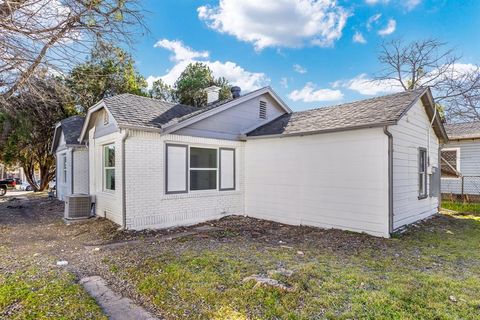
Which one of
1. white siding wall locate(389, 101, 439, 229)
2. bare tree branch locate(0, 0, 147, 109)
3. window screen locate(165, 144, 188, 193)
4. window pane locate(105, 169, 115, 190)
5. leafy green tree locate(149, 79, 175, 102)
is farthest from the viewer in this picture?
leafy green tree locate(149, 79, 175, 102)

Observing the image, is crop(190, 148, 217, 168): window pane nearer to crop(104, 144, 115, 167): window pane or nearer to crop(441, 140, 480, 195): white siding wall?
crop(104, 144, 115, 167): window pane

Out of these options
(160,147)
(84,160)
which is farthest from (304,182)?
(84,160)

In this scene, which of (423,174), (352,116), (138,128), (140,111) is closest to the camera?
(138,128)

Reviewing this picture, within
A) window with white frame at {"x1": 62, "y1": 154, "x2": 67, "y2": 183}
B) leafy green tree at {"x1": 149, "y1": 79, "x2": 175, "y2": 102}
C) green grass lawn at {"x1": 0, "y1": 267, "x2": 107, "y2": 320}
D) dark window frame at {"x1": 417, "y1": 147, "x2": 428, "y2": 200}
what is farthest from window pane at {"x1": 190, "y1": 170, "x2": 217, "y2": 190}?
leafy green tree at {"x1": 149, "y1": 79, "x2": 175, "y2": 102}

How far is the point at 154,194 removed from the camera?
7855mm

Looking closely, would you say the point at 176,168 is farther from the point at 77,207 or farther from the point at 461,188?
the point at 461,188

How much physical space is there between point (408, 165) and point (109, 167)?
30.4 feet

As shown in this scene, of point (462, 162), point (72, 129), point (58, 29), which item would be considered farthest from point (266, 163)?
point (462, 162)

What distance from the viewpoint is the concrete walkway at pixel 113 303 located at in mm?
3314

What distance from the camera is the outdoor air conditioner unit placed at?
9.23 m

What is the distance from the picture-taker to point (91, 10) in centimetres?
376

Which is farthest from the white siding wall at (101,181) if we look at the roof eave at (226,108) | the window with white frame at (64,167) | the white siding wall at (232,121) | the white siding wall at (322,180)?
the window with white frame at (64,167)

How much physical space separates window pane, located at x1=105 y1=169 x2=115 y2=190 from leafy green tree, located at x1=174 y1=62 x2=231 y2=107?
722 inches

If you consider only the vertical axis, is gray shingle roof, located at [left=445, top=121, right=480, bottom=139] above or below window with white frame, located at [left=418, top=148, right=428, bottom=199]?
above
